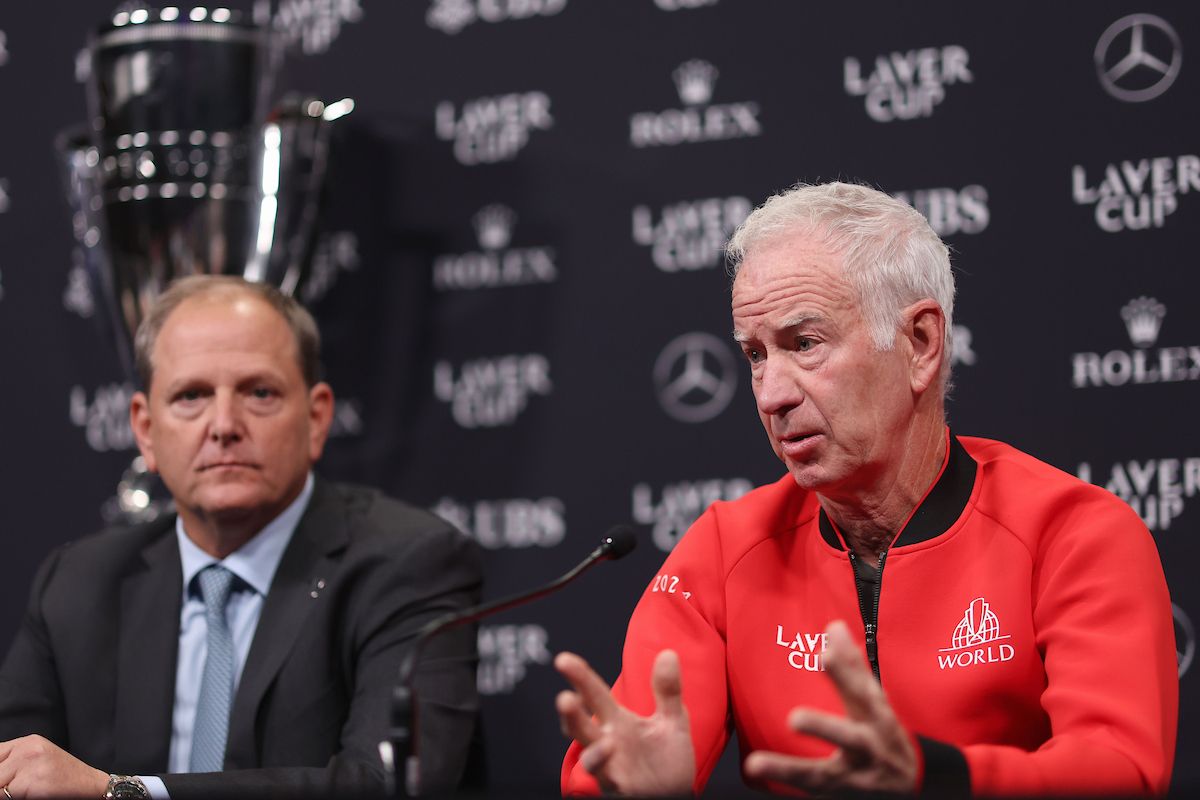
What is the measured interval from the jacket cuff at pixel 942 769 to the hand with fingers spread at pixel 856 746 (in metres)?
0.02

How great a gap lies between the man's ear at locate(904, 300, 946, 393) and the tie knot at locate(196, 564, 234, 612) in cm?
144

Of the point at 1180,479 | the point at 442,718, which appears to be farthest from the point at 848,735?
the point at 1180,479

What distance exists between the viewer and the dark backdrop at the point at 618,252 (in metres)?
2.92

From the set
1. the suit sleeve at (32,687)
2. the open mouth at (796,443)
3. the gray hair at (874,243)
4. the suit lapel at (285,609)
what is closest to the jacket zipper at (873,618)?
the open mouth at (796,443)

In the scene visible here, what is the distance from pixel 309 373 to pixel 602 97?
99 cm

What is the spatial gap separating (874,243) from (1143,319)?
1.03 metres

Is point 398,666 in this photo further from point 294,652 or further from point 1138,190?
point 1138,190

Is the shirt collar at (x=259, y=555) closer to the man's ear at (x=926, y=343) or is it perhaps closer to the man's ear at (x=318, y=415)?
the man's ear at (x=318, y=415)

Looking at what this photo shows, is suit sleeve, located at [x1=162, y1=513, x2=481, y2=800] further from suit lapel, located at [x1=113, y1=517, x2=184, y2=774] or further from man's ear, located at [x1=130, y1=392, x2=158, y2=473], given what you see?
man's ear, located at [x1=130, y1=392, x2=158, y2=473]

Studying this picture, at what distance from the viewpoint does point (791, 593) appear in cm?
219

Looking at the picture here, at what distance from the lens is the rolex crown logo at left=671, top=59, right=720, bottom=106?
3.29m

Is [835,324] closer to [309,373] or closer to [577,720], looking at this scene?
[577,720]

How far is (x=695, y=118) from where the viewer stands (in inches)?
130

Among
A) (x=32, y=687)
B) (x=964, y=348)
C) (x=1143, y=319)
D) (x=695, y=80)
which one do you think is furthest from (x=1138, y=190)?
(x=32, y=687)
